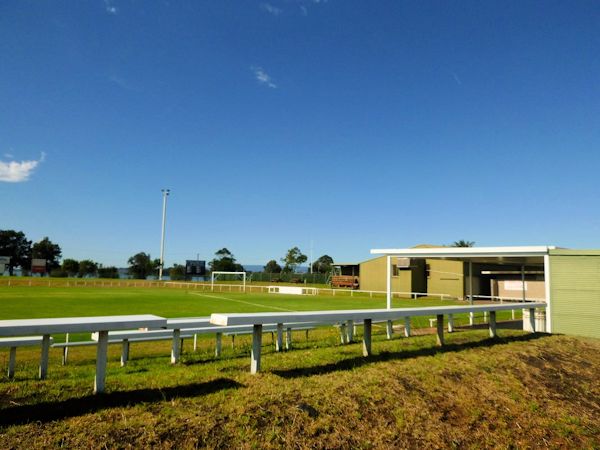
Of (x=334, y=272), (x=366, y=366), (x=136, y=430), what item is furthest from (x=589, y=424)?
(x=334, y=272)

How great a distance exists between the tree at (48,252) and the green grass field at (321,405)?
322 feet

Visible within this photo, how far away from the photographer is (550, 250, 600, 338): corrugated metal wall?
1016cm

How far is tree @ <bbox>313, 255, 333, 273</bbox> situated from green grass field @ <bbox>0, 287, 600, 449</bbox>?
101227 millimetres

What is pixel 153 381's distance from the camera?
4.42 meters

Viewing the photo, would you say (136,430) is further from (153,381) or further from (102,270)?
(102,270)

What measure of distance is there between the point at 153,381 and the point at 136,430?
4.22 feet

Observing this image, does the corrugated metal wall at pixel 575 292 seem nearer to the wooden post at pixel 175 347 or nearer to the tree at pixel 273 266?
the wooden post at pixel 175 347

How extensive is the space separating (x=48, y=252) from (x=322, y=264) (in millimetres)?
69231

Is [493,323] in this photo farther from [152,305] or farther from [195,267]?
[195,267]

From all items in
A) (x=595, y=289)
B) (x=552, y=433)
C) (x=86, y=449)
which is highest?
(x=595, y=289)

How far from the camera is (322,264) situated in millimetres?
117250

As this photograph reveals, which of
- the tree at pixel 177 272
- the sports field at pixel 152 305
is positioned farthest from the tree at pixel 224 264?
the sports field at pixel 152 305

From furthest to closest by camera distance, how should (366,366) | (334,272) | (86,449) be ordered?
1. (334,272)
2. (366,366)
3. (86,449)

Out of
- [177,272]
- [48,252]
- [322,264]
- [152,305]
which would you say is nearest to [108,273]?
[177,272]
